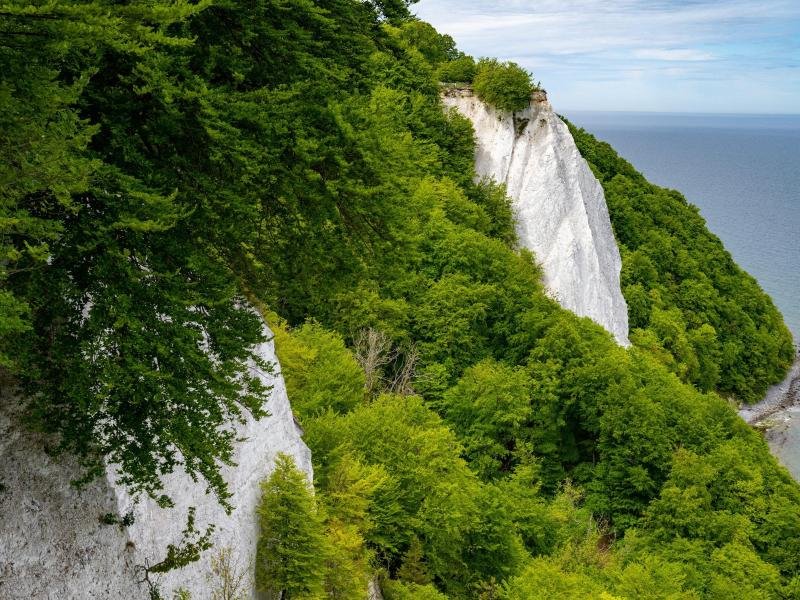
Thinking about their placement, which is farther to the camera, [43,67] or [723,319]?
[723,319]

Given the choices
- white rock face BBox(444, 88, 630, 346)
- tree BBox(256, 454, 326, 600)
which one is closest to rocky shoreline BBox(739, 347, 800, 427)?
white rock face BBox(444, 88, 630, 346)

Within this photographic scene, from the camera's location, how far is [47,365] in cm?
772

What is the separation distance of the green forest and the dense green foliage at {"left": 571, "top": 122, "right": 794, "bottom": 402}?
619 mm

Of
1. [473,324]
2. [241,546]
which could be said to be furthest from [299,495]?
[473,324]

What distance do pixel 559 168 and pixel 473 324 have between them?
17787mm

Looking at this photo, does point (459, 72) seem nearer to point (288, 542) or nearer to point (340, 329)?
point (340, 329)

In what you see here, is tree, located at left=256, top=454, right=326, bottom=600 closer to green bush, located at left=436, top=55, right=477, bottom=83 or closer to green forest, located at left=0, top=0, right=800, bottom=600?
green forest, located at left=0, top=0, right=800, bottom=600

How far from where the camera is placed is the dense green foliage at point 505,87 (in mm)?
46250

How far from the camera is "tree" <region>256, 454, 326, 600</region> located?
12758mm

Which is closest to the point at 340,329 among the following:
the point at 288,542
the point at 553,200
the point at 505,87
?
the point at 288,542

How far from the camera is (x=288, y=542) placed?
13.0 m

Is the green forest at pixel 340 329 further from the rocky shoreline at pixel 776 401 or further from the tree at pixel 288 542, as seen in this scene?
the rocky shoreline at pixel 776 401

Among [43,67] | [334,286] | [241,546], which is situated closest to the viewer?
[43,67]

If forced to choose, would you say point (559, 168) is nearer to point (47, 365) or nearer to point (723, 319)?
point (723, 319)
